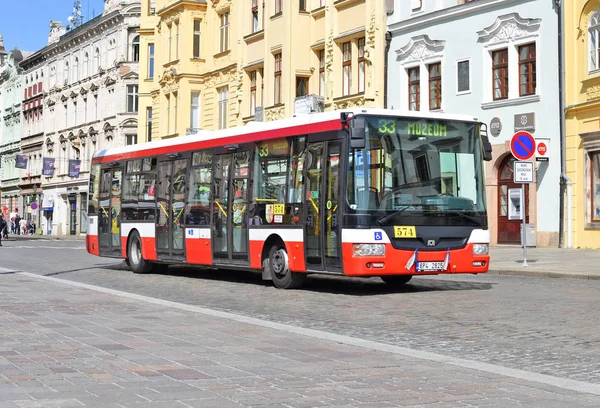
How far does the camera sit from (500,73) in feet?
111

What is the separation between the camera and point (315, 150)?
1722cm

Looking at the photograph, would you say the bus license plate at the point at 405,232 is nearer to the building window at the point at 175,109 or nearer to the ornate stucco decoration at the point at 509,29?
the ornate stucco decoration at the point at 509,29

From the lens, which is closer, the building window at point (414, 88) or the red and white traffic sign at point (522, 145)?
the red and white traffic sign at point (522, 145)

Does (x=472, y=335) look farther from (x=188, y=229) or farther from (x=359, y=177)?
(x=188, y=229)

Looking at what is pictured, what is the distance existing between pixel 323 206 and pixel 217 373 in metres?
9.11

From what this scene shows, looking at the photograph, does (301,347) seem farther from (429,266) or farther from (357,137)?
(429,266)

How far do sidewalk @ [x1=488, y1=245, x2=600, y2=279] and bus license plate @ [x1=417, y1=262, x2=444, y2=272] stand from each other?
14.3 feet

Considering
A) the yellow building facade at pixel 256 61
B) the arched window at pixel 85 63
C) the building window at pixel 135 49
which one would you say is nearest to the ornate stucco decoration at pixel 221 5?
the yellow building facade at pixel 256 61

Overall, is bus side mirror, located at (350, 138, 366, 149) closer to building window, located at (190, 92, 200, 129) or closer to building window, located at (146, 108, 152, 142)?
building window, located at (190, 92, 200, 129)

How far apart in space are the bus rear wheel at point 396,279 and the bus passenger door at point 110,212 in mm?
8058

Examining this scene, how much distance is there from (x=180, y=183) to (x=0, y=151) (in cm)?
8204

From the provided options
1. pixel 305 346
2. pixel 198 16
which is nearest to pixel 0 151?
pixel 198 16

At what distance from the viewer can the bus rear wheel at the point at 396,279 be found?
18938mm

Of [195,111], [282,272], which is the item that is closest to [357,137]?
[282,272]
